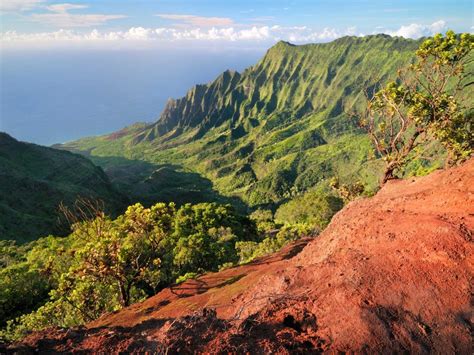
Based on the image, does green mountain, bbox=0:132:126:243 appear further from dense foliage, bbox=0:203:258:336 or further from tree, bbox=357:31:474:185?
tree, bbox=357:31:474:185

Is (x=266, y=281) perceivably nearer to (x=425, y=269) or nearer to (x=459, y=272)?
(x=425, y=269)

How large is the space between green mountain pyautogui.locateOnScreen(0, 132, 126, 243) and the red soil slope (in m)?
39.6

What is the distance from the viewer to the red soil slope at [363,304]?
432 inches

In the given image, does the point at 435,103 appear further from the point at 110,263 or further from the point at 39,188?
the point at 39,188

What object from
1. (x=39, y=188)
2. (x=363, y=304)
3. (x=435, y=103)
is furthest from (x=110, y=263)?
(x=39, y=188)

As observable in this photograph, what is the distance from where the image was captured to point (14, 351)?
481 inches

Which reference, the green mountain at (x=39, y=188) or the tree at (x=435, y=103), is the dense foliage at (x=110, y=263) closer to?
the green mountain at (x=39, y=188)

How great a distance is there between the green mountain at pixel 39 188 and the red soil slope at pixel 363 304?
39.6m

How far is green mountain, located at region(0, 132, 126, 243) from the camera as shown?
96.8 metres

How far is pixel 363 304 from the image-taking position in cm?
1190

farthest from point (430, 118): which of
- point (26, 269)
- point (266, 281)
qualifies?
point (26, 269)

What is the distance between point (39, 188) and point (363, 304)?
132321 millimetres

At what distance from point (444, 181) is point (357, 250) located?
7917mm

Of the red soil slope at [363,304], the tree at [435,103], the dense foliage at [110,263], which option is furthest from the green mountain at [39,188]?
the tree at [435,103]
